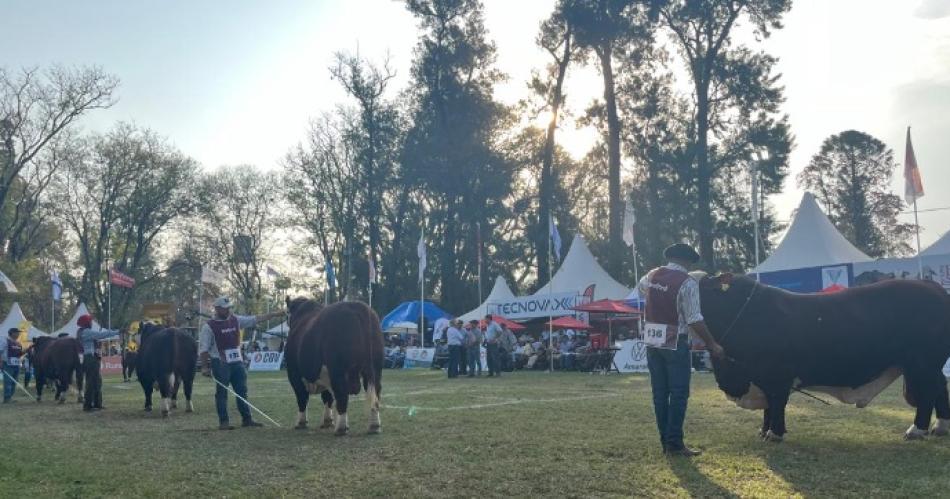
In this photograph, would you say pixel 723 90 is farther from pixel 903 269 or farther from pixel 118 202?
pixel 118 202

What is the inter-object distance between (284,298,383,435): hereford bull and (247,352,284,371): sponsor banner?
2987 centimetres

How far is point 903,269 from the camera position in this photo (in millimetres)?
25094

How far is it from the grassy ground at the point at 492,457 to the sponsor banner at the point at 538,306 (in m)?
19.4

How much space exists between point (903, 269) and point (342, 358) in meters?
20.2

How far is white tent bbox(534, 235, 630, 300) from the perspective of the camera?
36469 millimetres

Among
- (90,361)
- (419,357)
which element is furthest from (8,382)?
(419,357)

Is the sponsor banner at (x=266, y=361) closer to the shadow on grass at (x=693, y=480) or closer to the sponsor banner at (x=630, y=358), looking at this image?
the sponsor banner at (x=630, y=358)

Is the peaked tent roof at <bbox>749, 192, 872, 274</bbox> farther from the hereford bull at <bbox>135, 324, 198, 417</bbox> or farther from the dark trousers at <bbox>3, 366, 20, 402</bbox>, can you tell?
the dark trousers at <bbox>3, 366, 20, 402</bbox>

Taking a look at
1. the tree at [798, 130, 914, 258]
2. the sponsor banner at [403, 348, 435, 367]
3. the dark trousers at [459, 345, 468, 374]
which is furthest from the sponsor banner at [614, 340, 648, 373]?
the tree at [798, 130, 914, 258]

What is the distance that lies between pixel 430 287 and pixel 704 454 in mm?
47676

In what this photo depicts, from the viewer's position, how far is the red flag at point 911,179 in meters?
23.8

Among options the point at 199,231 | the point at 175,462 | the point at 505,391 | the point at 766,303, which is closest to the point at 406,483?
the point at 175,462

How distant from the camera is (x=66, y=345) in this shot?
20.7 meters

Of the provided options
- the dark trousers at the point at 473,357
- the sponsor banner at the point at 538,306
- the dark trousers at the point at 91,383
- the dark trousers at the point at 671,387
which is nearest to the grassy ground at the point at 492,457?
the dark trousers at the point at 671,387
